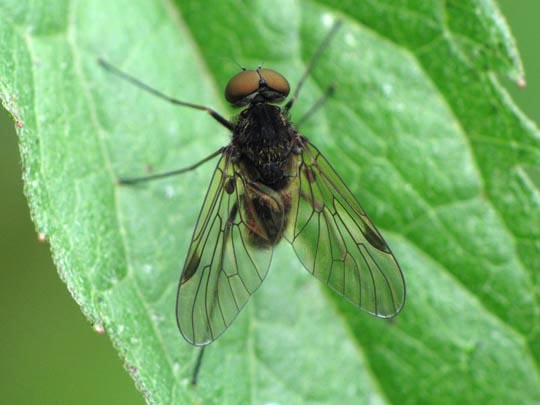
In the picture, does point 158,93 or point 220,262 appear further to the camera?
point 158,93

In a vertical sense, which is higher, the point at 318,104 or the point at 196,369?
the point at 318,104

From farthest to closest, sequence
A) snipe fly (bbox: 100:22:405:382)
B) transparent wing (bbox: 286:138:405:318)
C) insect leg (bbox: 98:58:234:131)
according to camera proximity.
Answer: insect leg (bbox: 98:58:234:131) < transparent wing (bbox: 286:138:405:318) < snipe fly (bbox: 100:22:405:382)

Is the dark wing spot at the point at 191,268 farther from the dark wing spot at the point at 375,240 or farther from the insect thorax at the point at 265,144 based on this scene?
the dark wing spot at the point at 375,240

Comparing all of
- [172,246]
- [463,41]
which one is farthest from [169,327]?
[463,41]

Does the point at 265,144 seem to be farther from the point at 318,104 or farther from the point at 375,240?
the point at 375,240

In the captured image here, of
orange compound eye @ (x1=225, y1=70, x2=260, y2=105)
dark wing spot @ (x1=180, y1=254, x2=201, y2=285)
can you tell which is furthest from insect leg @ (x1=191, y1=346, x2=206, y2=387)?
orange compound eye @ (x1=225, y1=70, x2=260, y2=105)

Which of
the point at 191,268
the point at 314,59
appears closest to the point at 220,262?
the point at 191,268

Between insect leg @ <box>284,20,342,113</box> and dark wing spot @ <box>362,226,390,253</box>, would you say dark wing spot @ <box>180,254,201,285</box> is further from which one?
insect leg @ <box>284,20,342,113</box>

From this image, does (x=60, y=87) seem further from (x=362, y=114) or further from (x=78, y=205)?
(x=362, y=114)
